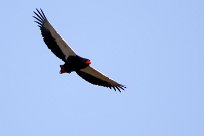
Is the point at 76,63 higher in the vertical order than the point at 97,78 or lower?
lower

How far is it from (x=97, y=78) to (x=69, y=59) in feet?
7.17

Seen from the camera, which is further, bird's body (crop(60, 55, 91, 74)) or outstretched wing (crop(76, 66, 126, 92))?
outstretched wing (crop(76, 66, 126, 92))

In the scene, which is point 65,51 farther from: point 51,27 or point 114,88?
point 114,88

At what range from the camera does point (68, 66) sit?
1620 cm

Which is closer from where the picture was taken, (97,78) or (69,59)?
(69,59)

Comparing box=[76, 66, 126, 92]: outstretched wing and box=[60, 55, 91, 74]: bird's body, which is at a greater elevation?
box=[76, 66, 126, 92]: outstretched wing

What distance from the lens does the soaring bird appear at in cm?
1634

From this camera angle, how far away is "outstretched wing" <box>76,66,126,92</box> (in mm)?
17675

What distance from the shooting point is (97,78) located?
59.3 ft

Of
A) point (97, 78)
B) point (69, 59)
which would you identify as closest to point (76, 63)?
point (69, 59)

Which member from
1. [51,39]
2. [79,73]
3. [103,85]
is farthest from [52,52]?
[103,85]

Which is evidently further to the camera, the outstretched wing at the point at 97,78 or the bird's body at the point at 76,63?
the outstretched wing at the point at 97,78

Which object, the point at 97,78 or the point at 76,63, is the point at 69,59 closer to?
the point at 76,63

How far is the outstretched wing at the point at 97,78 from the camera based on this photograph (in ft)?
58.0
